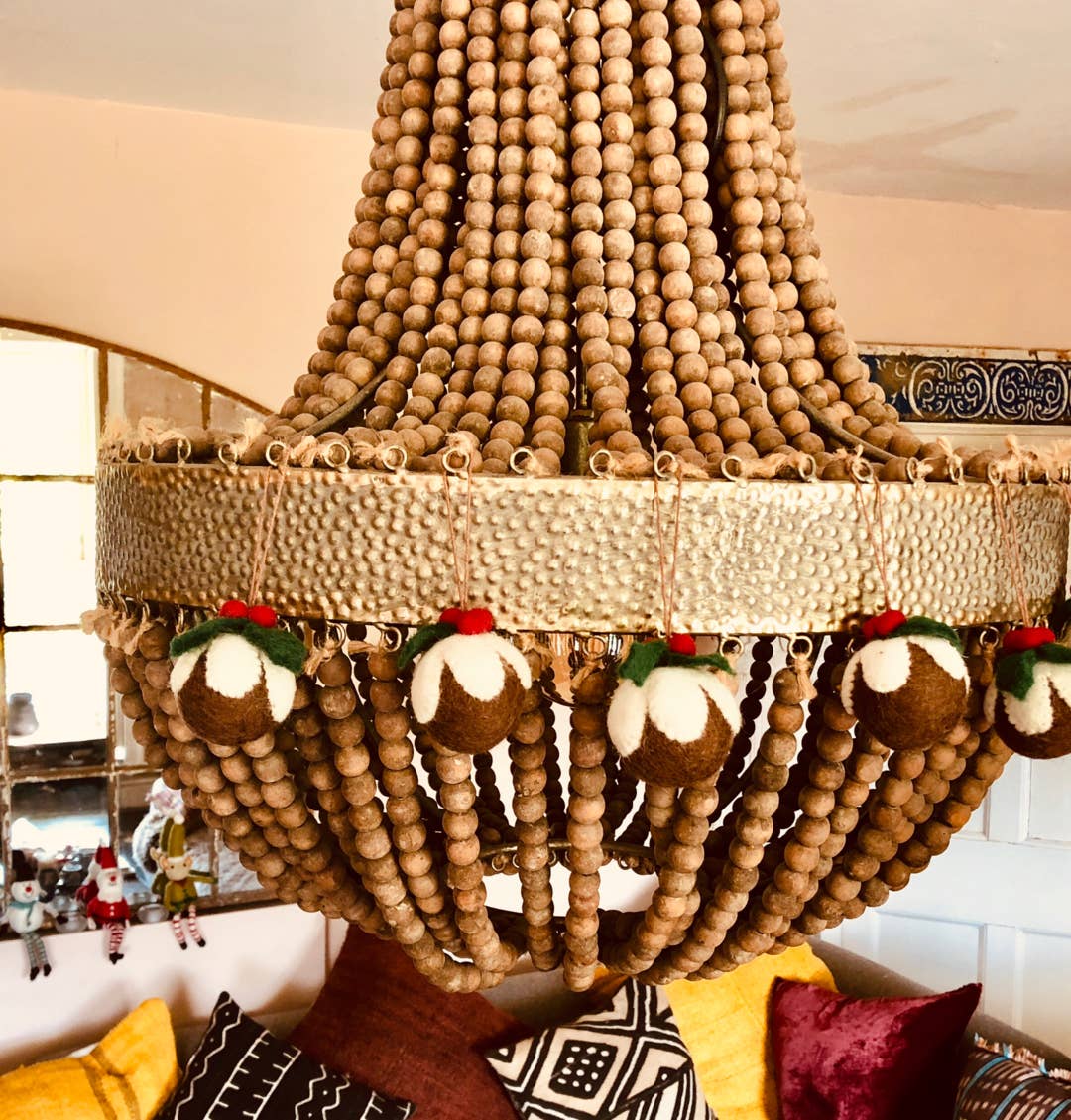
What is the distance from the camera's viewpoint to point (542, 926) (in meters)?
0.50

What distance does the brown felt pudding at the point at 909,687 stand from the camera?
391mm

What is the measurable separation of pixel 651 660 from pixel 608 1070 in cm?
190

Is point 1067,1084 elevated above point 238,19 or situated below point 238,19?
below

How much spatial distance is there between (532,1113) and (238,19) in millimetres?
1910

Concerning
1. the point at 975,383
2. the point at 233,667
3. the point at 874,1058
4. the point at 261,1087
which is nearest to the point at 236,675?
the point at 233,667

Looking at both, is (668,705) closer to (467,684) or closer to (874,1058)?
(467,684)

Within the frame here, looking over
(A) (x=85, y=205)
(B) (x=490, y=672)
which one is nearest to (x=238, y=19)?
(A) (x=85, y=205)

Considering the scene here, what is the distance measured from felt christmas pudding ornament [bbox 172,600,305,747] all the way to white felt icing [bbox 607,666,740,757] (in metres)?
0.13

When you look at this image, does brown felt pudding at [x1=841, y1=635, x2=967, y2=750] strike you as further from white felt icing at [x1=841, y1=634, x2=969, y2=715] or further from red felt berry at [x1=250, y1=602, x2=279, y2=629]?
red felt berry at [x1=250, y1=602, x2=279, y2=629]

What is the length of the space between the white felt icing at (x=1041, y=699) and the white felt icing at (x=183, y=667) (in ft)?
1.07

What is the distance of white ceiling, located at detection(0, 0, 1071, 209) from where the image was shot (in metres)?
1.52

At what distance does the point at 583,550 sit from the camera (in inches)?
15.7

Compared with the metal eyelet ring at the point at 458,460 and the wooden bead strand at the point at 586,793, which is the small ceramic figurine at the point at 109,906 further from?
the metal eyelet ring at the point at 458,460

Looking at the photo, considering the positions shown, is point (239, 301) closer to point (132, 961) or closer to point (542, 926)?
point (132, 961)
